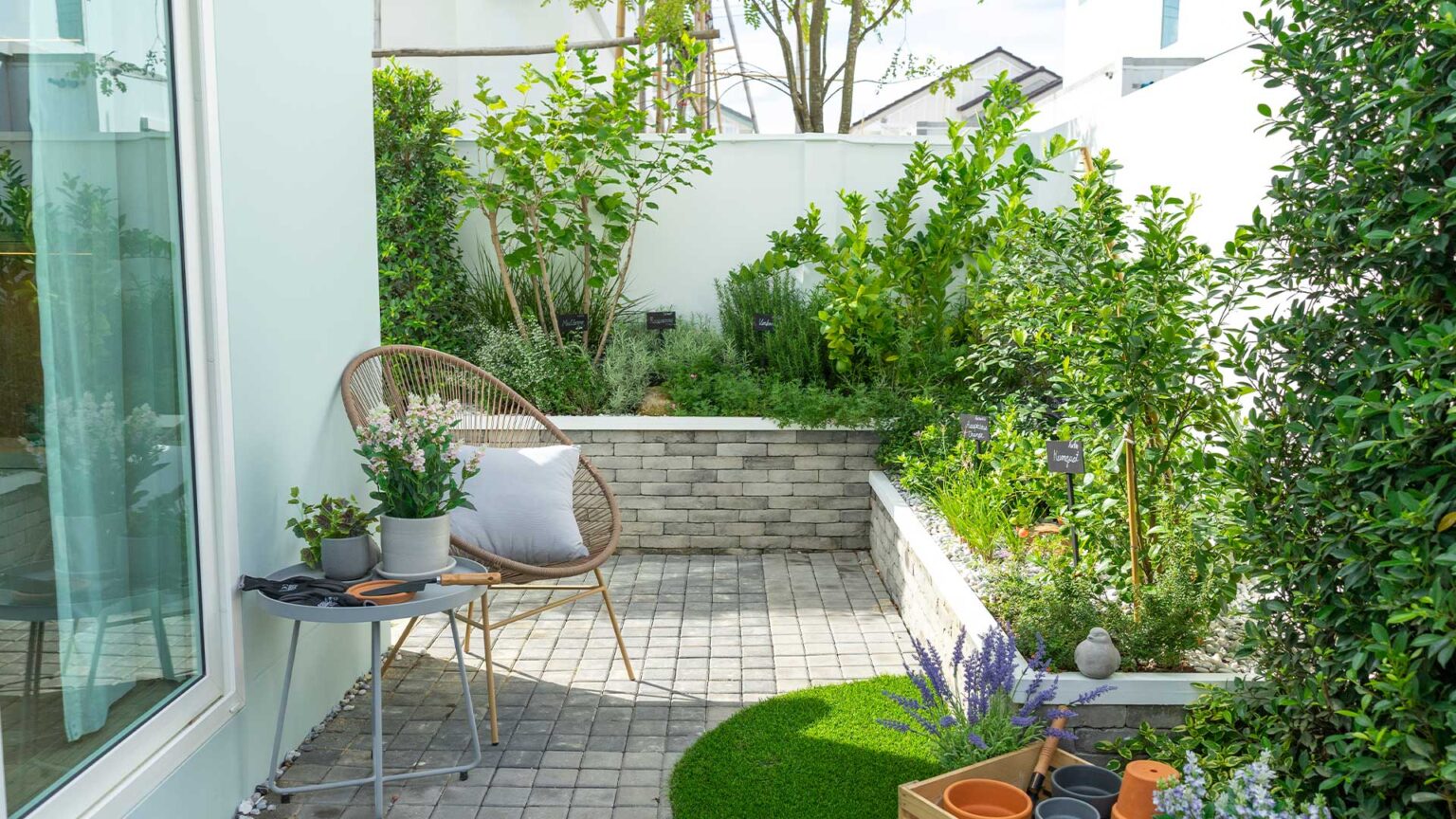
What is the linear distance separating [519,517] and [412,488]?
0.70 m

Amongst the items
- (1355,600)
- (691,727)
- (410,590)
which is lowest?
(691,727)

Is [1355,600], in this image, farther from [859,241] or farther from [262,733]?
[859,241]

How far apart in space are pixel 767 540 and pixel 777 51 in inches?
218

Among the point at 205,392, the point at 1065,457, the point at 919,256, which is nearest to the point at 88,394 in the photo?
the point at 205,392

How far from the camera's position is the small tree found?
6332 mm

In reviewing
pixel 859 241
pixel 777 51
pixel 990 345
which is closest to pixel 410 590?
pixel 990 345

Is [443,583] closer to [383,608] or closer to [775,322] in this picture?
[383,608]

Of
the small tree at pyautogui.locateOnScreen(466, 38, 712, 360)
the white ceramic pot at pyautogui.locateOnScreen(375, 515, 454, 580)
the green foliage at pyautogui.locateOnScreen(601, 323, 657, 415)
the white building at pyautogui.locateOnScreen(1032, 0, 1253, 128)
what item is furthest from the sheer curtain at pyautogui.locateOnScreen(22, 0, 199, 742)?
the white building at pyautogui.locateOnScreen(1032, 0, 1253, 128)

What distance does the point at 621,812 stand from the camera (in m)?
3.01

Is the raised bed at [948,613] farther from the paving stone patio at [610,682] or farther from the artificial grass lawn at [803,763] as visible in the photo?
the artificial grass lawn at [803,763]

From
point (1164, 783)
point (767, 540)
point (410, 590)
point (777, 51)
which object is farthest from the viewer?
point (777, 51)

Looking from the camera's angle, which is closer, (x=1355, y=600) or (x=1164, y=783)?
(x=1355, y=600)

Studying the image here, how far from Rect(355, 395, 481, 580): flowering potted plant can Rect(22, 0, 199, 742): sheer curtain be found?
583 mm

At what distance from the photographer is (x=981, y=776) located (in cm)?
278
